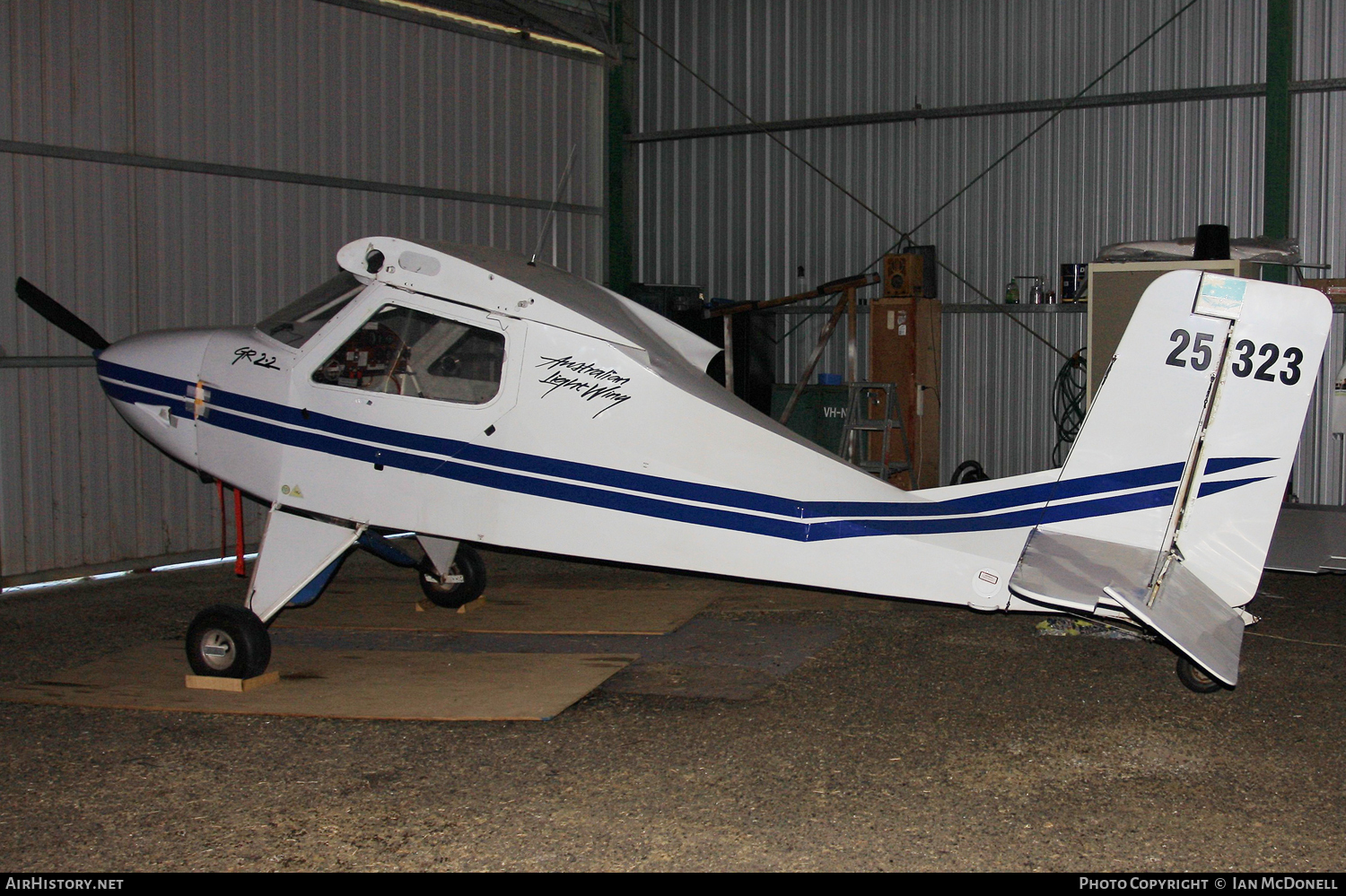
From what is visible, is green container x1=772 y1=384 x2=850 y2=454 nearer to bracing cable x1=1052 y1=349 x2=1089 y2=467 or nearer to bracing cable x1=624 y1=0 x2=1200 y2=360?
bracing cable x1=624 y1=0 x2=1200 y2=360

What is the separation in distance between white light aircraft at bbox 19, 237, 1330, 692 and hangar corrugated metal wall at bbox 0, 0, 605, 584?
2581mm

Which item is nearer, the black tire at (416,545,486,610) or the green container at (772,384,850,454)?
the black tire at (416,545,486,610)

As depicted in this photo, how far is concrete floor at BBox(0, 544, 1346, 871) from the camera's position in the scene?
438cm

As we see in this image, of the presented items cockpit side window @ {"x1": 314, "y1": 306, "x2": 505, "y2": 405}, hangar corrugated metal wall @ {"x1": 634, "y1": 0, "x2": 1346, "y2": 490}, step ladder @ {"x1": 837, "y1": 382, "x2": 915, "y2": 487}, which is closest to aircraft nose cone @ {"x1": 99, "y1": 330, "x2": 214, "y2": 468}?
cockpit side window @ {"x1": 314, "y1": 306, "x2": 505, "y2": 405}

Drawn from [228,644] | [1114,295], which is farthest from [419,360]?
[1114,295]

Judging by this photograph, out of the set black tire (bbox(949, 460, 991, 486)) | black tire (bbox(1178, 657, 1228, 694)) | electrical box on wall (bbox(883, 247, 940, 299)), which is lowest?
black tire (bbox(1178, 657, 1228, 694))

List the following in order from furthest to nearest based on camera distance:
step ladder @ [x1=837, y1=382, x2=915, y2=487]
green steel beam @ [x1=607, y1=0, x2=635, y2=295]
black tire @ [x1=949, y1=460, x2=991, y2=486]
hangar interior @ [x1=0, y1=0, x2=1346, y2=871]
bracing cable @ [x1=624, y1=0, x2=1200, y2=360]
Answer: green steel beam @ [x1=607, y1=0, x2=635, y2=295] < bracing cable @ [x1=624, y1=0, x2=1200, y2=360] < black tire @ [x1=949, y1=460, x2=991, y2=486] < step ladder @ [x1=837, y1=382, x2=915, y2=487] < hangar interior @ [x1=0, y1=0, x2=1346, y2=871]

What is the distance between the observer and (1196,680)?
6.05 metres

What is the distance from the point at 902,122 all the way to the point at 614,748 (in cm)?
992

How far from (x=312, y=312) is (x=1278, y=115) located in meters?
9.36

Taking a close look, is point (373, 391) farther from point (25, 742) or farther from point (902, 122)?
point (902, 122)

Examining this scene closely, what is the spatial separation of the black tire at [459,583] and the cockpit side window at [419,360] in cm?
201

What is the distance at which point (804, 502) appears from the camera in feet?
19.1

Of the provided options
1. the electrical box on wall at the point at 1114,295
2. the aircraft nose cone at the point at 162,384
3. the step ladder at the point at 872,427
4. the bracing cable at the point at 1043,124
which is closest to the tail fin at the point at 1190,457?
the electrical box on wall at the point at 1114,295
